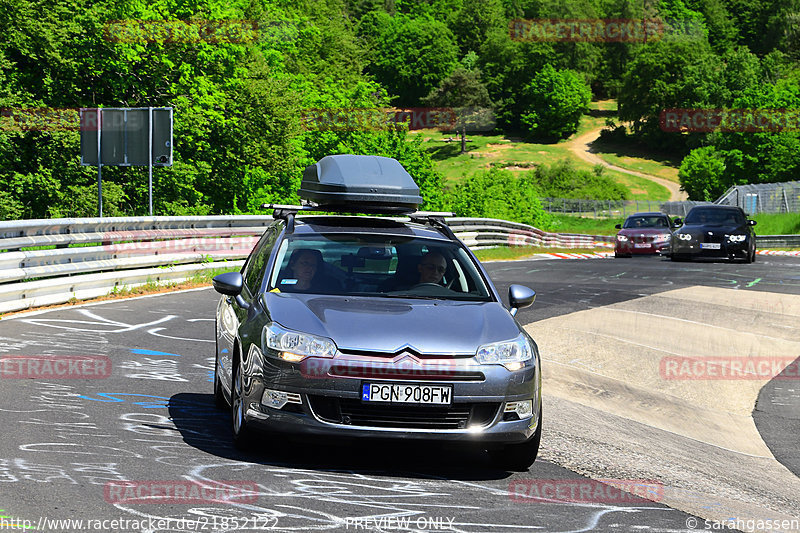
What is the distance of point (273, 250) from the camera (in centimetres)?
770

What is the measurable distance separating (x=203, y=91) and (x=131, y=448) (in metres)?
34.7

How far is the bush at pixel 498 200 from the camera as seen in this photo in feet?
257

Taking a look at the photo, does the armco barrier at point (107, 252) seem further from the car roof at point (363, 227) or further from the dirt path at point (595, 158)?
the dirt path at point (595, 158)

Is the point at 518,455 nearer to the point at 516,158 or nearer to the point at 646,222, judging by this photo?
the point at 646,222

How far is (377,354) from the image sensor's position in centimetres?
623

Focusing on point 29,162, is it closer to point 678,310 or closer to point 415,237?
point 678,310

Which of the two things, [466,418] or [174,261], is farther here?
[174,261]

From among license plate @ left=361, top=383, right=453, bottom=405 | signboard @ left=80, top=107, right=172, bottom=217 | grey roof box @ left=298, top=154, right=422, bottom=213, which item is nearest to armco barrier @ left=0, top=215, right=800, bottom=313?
signboard @ left=80, top=107, right=172, bottom=217

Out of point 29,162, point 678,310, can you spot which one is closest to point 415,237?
point 678,310

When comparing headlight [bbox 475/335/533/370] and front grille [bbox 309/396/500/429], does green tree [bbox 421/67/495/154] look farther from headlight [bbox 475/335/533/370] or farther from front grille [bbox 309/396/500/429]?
front grille [bbox 309/396/500/429]

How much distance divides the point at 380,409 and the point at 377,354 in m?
0.31

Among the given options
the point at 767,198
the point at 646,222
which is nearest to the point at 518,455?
the point at 646,222

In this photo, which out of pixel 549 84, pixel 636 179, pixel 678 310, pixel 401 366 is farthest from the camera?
pixel 549 84

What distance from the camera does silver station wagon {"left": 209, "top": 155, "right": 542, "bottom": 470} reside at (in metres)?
6.23
